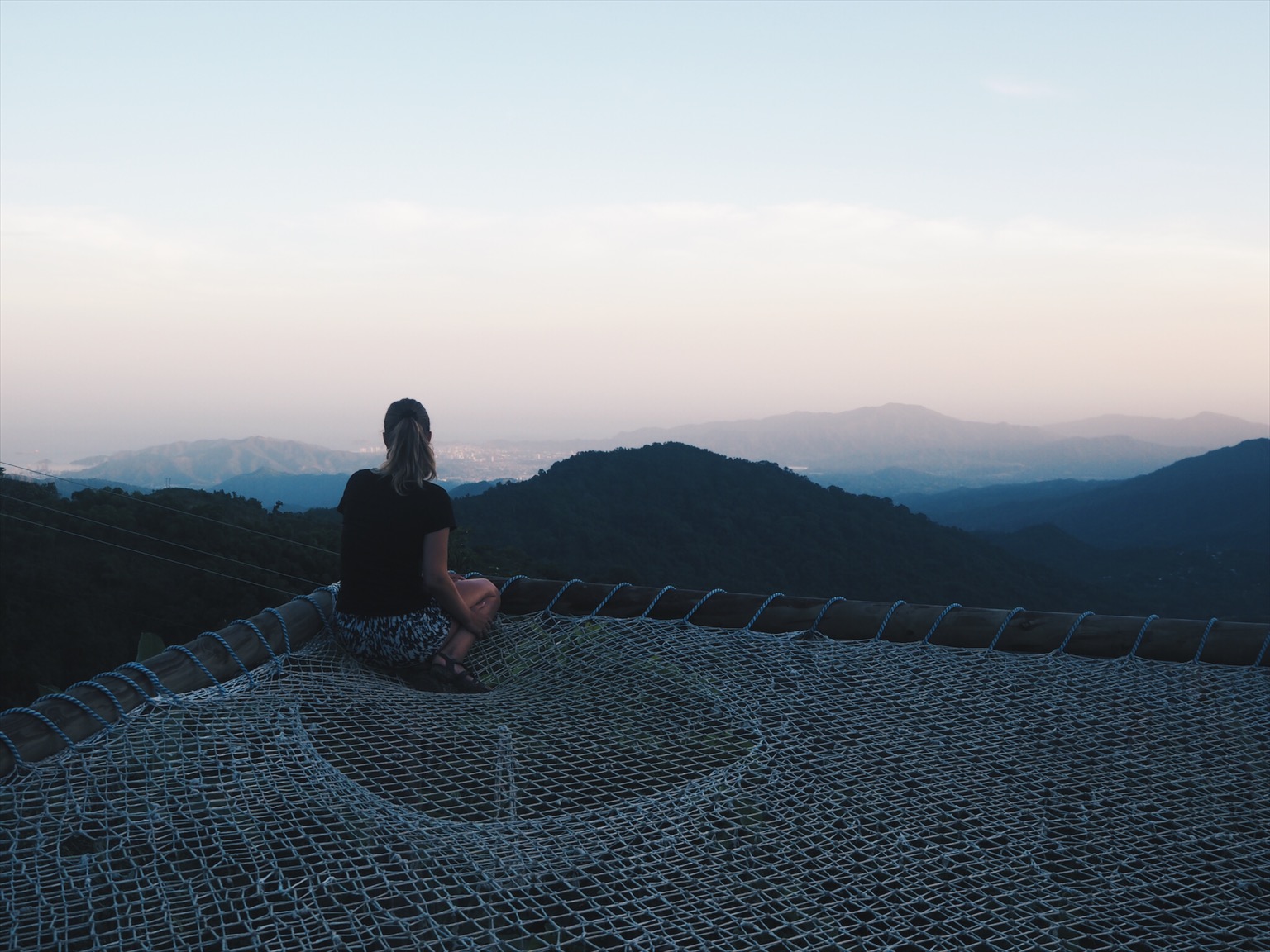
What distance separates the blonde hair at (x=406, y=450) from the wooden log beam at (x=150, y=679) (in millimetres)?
604

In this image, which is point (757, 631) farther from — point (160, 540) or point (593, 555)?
point (593, 555)

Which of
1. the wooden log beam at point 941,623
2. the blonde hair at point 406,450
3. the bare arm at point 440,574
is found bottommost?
the wooden log beam at point 941,623

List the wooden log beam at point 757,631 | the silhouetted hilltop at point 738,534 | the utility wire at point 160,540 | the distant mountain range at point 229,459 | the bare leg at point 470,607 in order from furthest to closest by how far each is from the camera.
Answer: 1. the distant mountain range at point 229,459
2. the silhouetted hilltop at point 738,534
3. the utility wire at point 160,540
4. the bare leg at point 470,607
5. the wooden log beam at point 757,631

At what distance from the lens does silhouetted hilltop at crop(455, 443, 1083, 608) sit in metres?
23.5

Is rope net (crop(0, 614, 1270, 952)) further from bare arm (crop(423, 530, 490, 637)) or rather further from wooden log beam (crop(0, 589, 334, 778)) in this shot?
bare arm (crop(423, 530, 490, 637))

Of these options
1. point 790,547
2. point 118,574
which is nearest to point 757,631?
point 118,574

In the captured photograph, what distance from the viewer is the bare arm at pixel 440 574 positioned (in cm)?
277

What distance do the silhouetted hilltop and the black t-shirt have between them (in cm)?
1764

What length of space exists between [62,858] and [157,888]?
8.9 inches

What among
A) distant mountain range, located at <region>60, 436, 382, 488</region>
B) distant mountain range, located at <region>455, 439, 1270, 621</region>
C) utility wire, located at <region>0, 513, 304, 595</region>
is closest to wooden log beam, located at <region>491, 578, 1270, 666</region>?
utility wire, located at <region>0, 513, 304, 595</region>

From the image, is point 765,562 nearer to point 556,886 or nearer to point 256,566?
point 256,566

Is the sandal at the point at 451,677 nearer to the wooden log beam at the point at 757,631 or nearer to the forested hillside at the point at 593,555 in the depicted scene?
the wooden log beam at the point at 757,631

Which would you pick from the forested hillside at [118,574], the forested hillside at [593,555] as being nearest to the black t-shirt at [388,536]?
the forested hillside at [593,555]

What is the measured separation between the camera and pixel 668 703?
2.74 metres
